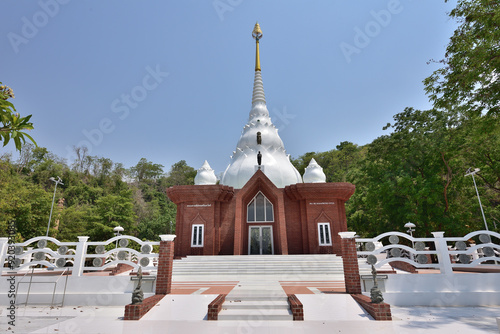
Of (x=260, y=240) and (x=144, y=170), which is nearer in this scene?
(x=260, y=240)

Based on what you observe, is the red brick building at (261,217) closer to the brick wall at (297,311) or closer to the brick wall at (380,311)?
the brick wall at (380,311)

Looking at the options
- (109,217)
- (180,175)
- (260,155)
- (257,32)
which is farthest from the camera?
(180,175)

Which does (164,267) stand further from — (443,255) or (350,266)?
(443,255)

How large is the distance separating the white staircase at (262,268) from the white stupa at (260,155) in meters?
7.47

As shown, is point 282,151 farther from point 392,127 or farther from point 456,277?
point 456,277

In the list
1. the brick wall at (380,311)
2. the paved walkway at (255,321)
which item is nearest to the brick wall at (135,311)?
the paved walkway at (255,321)

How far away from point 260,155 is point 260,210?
5051 mm

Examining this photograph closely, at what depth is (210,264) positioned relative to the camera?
47.4 feet

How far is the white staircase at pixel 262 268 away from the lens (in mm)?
12641

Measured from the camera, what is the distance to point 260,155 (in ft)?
73.8

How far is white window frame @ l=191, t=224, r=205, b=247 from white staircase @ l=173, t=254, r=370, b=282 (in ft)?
8.02

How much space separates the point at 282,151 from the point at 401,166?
9422mm

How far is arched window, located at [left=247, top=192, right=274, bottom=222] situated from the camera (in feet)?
63.0

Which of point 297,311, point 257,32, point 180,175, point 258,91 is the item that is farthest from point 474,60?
point 180,175
